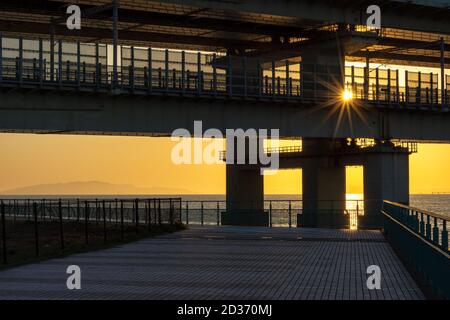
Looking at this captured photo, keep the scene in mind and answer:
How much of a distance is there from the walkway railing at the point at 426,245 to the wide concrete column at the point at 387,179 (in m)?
38.2

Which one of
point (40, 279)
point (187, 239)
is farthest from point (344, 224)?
point (40, 279)

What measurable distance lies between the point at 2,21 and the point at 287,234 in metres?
36.3

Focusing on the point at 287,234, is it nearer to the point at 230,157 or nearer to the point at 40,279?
the point at 40,279

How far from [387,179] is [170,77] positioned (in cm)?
2218

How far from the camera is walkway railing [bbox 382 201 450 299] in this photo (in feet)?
48.6

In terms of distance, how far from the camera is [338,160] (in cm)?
7562

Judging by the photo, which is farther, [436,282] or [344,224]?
[344,224]

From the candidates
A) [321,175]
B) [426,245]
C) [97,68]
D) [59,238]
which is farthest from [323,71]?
[426,245]

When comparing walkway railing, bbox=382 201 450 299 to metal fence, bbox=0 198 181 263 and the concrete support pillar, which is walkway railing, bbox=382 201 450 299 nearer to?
metal fence, bbox=0 198 181 263

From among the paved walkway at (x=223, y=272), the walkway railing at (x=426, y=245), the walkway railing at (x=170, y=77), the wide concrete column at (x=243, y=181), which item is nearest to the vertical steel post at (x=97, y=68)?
the walkway railing at (x=170, y=77)

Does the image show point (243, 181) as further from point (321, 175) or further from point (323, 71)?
point (323, 71)

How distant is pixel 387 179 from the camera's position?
66125 mm

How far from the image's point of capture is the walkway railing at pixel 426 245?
1483 centimetres

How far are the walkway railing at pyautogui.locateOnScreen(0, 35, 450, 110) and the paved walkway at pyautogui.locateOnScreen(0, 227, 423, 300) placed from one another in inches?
762
